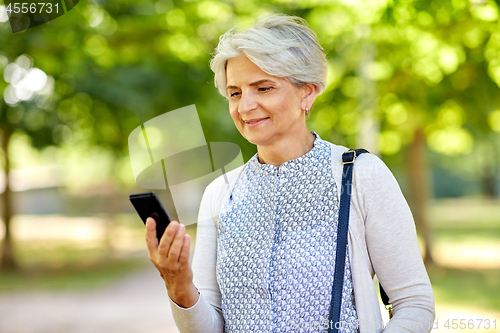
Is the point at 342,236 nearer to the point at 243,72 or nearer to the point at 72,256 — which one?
the point at 243,72

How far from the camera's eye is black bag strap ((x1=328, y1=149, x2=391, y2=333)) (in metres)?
1.60

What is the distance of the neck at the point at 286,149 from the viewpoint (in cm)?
181

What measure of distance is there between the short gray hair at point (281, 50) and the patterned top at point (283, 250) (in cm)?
28

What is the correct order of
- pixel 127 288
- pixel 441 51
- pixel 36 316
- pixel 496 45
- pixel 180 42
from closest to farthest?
pixel 496 45 → pixel 441 51 → pixel 180 42 → pixel 36 316 → pixel 127 288

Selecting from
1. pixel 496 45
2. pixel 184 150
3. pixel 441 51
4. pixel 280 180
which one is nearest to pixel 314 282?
pixel 280 180

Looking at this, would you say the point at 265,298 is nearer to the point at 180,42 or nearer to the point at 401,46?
the point at 401,46

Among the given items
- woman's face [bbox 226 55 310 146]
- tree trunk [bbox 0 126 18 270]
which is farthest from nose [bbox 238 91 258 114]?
tree trunk [bbox 0 126 18 270]

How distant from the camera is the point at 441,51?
20.5 ft

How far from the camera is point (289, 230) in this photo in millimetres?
1723

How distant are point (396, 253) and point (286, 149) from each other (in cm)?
53

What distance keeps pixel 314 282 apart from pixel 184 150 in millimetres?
624

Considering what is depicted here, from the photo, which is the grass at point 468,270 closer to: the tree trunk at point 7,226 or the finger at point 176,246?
the finger at point 176,246
